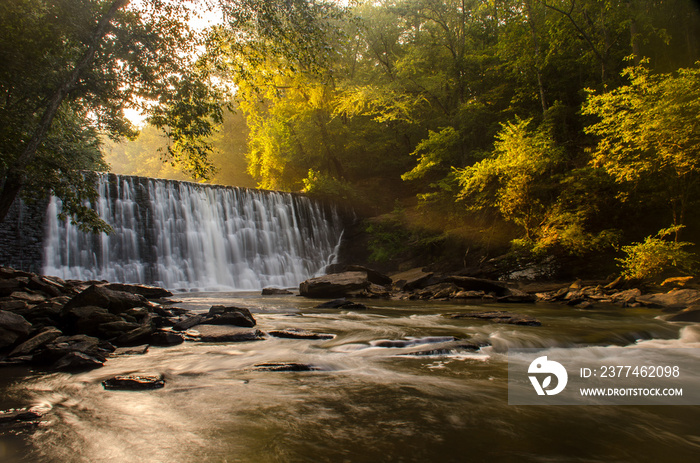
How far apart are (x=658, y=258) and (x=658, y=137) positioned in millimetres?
3311

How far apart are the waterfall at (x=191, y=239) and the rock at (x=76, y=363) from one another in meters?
13.4

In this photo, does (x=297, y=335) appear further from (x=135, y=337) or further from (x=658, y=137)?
(x=658, y=137)

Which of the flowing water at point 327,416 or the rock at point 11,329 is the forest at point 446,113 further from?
the flowing water at point 327,416

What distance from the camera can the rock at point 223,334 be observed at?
19.6 feet

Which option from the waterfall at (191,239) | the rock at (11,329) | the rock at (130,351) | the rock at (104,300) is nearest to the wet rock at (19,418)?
the rock at (130,351)

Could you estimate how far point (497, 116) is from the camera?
69.9 feet

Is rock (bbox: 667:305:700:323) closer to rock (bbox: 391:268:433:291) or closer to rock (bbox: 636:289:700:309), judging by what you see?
rock (bbox: 636:289:700:309)

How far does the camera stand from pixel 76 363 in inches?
165

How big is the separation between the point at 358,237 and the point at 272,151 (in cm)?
1023

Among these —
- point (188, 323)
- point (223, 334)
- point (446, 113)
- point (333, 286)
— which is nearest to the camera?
point (223, 334)

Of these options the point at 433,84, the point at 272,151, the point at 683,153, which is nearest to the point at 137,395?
the point at 683,153

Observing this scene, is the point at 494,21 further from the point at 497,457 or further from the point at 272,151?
the point at 497,457

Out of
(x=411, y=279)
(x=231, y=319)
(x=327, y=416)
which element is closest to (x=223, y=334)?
(x=231, y=319)

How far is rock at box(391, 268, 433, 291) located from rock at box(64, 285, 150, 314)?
1012 centimetres
